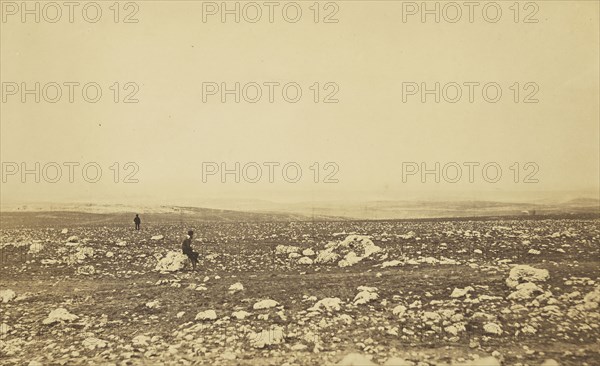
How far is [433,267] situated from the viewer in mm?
5238

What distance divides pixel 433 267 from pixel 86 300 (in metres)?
4.71

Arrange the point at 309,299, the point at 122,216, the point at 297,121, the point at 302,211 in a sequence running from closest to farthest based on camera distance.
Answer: the point at 309,299 < the point at 297,121 < the point at 302,211 < the point at 122,216

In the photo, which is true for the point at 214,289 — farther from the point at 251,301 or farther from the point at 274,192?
the point at 274,192

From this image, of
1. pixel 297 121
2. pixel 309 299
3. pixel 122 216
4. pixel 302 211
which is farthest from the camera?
pixel 122 216

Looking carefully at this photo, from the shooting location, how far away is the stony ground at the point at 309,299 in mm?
3811

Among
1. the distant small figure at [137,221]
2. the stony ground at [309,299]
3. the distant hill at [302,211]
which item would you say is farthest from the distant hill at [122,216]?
the stony ground at [309,299]

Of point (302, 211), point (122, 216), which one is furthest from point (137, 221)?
point (302, 211)

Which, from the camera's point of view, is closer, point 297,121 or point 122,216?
point 297,121

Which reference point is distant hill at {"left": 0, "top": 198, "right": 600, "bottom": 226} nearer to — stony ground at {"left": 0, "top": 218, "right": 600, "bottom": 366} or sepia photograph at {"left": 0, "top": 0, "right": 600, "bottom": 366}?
sepia photograph at {"left": 0, "top": 0, "right": 600, "bottom": 366}

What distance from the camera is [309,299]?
15.3ft

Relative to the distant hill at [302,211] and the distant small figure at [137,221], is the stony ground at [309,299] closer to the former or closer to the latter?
the distant hill at [302,211]

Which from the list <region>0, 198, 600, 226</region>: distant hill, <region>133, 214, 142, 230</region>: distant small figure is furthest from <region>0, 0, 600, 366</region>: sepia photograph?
<region>133, 214, 142, 230</region>: distant small figure

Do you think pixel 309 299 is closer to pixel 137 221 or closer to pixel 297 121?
pixel 297 121

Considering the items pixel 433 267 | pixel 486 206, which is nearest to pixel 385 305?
pixel 433 267
